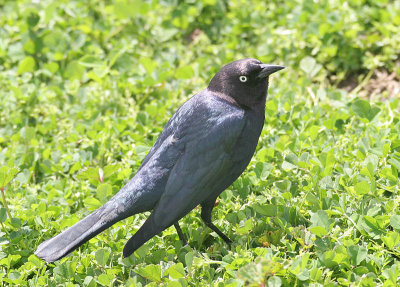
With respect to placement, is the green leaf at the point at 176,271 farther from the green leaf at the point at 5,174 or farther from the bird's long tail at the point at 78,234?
the green leaf at the point at 5,174

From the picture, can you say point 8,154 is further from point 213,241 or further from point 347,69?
point 347,69

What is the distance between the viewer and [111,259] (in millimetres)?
3693

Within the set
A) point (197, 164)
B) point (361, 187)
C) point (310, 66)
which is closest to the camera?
point (197, 164)

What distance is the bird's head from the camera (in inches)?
→ 150

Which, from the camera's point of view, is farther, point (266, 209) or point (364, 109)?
point (364, 109)

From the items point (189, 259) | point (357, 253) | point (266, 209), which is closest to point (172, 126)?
point (266, 209)

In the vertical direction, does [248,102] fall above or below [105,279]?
above

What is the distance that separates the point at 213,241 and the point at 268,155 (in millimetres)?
827

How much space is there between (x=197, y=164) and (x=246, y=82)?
64cm

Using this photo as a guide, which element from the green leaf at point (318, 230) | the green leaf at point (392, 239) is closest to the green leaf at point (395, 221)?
the green leaf at point (392, 239)

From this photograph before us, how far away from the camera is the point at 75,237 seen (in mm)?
3471

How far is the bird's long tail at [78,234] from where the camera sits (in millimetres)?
3449

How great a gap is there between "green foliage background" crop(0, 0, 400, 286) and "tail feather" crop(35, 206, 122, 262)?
0.16 metres

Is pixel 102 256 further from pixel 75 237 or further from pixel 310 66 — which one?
pixel 310 66
